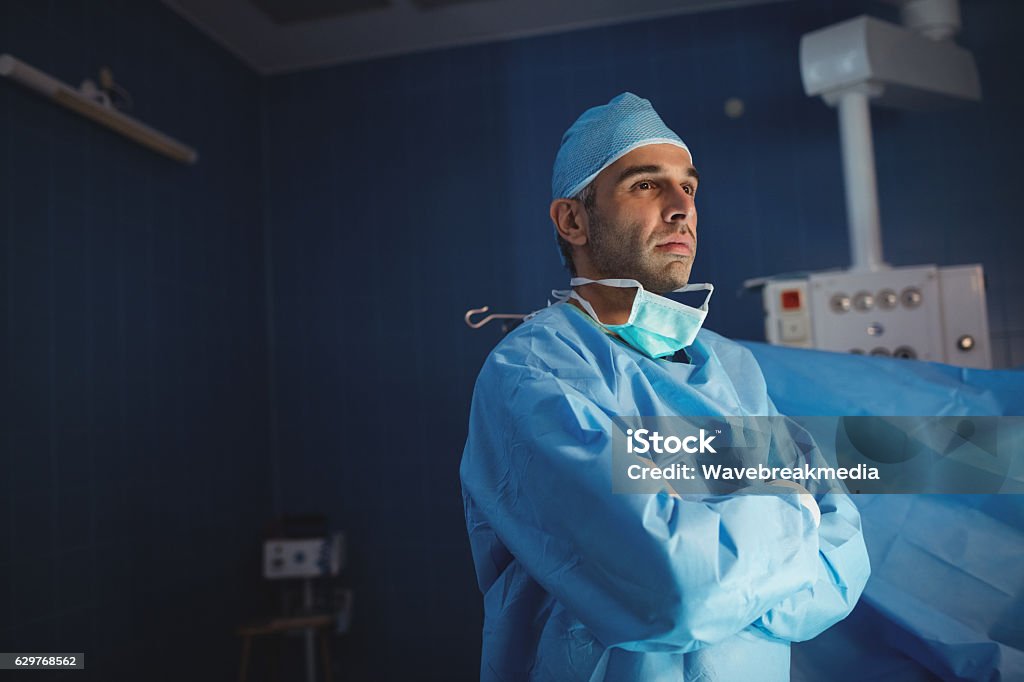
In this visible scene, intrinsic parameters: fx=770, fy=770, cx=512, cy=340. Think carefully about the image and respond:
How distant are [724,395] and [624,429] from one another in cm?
24

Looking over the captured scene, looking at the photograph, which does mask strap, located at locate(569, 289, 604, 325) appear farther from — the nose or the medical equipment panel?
the medical equipment panel

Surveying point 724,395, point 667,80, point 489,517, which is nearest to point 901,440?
point 724,395

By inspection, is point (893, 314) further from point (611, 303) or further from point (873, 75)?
point (611, 303)

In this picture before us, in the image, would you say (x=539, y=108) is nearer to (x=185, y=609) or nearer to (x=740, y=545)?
(x=185, y=609)

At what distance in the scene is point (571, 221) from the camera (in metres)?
1.27

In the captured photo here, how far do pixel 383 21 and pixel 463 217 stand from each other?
0.80 m

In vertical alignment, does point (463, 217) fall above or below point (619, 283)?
above

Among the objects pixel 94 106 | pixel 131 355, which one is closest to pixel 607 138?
pixel 94 106

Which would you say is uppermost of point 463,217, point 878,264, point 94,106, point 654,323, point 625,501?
point 94,106

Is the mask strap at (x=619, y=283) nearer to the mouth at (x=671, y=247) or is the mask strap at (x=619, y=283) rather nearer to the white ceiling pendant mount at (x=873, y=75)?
the mouth at (x=671, y=247)

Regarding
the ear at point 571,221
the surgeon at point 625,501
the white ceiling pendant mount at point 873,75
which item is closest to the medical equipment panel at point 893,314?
the white ceiling pendant mount at point 873,75

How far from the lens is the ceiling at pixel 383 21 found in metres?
2.84

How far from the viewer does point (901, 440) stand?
1.16 meters

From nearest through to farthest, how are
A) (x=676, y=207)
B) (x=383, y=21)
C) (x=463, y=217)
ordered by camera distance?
(x=676, y=207)
(x=383, y=21)
(x=463, y=217)
